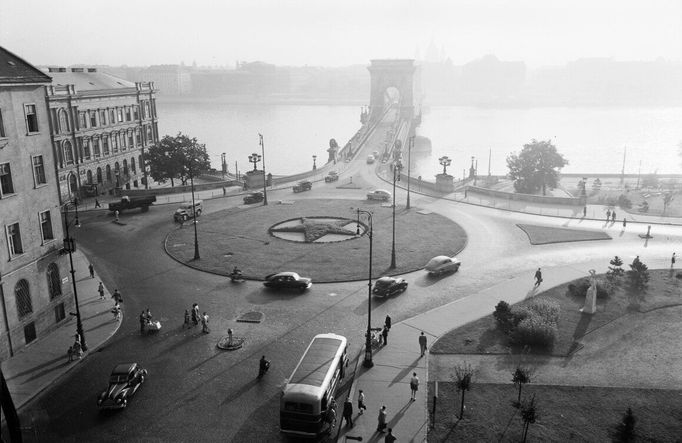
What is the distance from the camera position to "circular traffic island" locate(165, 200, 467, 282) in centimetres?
4097

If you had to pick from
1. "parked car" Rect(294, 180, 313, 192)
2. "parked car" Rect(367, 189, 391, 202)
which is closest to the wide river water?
"parked car" Rect(294, 180, 313, 192)

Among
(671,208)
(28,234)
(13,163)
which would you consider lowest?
(671,208)

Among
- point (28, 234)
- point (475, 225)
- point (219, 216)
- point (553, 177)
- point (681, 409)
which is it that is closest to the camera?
Result: point (681, 409)

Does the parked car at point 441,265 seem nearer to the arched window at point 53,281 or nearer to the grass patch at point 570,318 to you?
the grass patch at point 570,318

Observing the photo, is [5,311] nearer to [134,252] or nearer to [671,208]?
[134,252]

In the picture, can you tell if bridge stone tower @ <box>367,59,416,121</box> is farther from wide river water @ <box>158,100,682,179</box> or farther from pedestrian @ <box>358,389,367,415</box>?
pedestrian @ <box>358,389,367,415</box>

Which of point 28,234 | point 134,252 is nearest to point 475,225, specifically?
point 134,252

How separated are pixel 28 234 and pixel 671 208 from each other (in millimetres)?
62821

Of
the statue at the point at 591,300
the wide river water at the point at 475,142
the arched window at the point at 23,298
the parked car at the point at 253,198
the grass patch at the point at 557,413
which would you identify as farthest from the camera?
the wide river water at the point at 475,142

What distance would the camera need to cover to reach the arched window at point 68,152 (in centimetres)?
6719

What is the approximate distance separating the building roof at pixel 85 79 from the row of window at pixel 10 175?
128 ft

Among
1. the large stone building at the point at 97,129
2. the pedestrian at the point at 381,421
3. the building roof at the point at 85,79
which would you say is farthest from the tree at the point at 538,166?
the pedestrian at the point at 381,421

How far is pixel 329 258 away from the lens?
42.8 metres

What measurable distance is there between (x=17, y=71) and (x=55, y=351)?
1433cm
